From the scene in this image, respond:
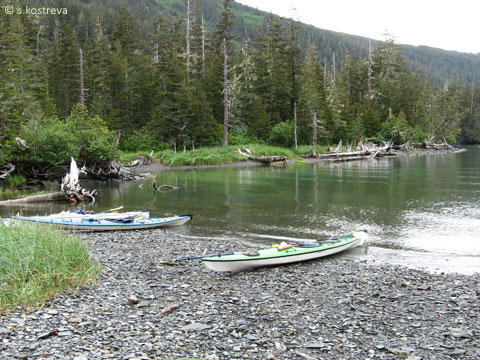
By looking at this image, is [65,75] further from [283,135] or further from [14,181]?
[14,181]

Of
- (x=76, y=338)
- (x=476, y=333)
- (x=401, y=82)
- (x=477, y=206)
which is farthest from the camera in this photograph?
(x=401, y=82)

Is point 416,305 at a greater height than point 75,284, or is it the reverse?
point 75,284

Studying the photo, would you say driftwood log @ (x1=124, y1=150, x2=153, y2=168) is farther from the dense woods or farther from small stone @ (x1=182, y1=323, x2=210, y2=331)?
small stone @ (x1=182, y1=323, x2=210, y2=331)

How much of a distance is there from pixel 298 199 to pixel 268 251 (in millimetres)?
14765

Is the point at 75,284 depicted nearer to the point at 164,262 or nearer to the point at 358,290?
the point at 164,262

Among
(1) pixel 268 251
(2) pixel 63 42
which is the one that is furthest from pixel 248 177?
(2) pixel 63 42

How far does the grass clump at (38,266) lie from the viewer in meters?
8.15

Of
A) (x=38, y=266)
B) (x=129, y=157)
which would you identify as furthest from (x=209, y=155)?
(x=38, y=266)

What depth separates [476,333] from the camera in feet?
25.3

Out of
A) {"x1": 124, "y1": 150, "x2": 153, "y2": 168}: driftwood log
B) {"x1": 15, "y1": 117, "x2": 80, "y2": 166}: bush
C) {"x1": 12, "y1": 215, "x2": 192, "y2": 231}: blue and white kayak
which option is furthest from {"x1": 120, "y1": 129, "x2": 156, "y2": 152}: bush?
{"x1": 12, "y1": 215, "x2": 192, "y2": 231}: blue and white kayak

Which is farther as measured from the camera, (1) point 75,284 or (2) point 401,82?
(2) point 401,82

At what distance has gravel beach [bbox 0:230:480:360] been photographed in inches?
268

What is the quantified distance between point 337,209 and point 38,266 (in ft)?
58.2

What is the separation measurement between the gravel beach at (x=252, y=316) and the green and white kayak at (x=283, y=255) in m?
0.35
